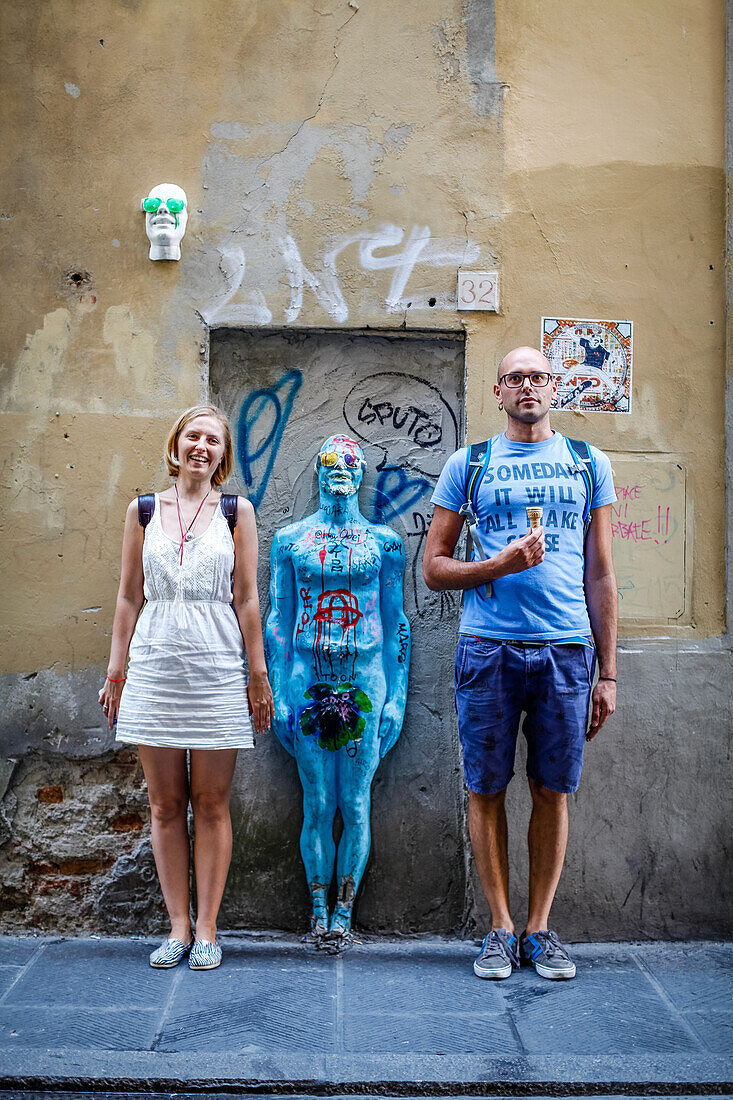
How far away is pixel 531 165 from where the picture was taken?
3.93m

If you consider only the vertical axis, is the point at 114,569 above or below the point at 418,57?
below

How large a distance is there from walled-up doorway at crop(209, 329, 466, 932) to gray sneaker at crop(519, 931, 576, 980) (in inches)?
17.1

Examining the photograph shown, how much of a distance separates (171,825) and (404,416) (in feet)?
6.15

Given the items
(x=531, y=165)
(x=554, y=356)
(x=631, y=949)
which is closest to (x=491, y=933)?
(x=631, y=949)

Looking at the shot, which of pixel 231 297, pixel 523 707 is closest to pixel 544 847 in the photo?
pixel 523 707

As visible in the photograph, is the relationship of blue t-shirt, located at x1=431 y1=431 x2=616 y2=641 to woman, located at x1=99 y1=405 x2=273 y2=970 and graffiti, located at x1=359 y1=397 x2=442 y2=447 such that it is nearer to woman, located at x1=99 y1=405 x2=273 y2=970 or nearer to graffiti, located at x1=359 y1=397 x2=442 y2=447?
graffiti, located at x1=359 y1=397 x2=442 y2=447

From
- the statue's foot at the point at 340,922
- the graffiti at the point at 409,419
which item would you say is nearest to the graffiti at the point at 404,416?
the graffiti at the point at 409,419

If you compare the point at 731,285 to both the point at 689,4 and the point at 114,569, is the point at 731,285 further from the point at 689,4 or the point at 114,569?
the point at 114,569

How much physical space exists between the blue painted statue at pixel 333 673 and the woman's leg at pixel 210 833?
0.34 metres

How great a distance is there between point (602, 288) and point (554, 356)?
0.36m

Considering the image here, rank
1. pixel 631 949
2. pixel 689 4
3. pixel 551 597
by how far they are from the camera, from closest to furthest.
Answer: pixel 551 597 → pixel 631 949 → pixel 689 4

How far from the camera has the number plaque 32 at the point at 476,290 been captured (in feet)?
12.7

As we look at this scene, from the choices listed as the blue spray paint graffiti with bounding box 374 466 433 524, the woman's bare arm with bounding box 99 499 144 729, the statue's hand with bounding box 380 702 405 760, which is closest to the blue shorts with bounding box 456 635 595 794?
the statue's hand with bounding box 380 702 405 760

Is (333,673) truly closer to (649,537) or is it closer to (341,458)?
(341,458)
